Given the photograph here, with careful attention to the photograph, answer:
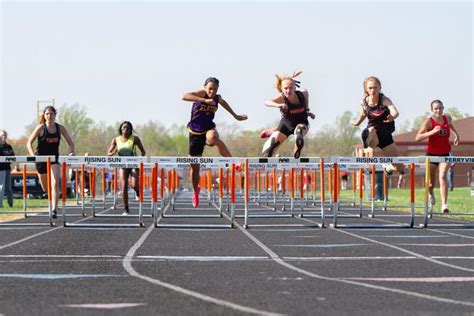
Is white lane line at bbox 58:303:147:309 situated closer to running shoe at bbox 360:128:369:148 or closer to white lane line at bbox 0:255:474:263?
white lane line at bbox 0:255:474:263

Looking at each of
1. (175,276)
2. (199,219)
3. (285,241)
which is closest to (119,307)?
(175,276)

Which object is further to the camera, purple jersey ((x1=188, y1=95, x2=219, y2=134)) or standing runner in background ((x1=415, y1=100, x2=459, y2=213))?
standing runner in background ((x1=415, y1=100, x2=459, y2=213))

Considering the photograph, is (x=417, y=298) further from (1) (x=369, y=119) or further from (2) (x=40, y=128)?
(2) (x=40, y=128)

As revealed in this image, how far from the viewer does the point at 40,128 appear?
15.4 meters

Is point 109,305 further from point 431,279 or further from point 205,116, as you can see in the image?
point 205,116

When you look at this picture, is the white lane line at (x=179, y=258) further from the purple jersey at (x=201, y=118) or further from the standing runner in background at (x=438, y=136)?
the standing runner in background at (x=438, y=136)

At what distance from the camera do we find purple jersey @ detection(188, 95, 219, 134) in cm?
1412

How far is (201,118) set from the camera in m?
14.2

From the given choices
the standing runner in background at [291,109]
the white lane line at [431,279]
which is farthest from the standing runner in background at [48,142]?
the white lane line at [431,279]

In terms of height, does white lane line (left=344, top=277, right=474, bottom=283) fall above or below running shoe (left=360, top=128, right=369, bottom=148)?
below

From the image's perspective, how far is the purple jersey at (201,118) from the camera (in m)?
14.1

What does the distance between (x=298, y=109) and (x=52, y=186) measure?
4.33 m

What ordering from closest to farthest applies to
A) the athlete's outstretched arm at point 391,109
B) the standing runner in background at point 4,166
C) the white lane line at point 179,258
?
the white lane line at point 179,258, the athlete's outstretched arm at point 391,109, the standing runner in background at point 4,166

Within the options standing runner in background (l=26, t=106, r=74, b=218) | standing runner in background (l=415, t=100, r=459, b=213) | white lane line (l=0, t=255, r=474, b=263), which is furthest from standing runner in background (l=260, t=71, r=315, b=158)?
white lane line (l=0, t=255, r=474, b=263)
